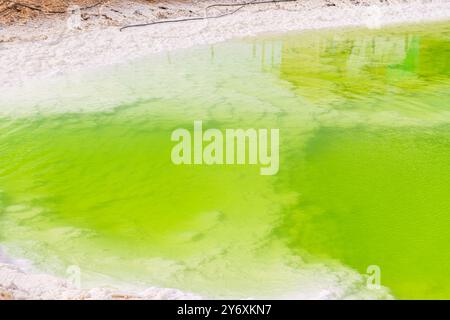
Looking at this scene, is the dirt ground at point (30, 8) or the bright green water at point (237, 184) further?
the dirt ground at point (30, 8)

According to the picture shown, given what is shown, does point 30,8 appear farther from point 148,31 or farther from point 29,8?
point 148,31

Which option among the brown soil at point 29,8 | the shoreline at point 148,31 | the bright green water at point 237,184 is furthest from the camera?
the brown soil at point 29,8

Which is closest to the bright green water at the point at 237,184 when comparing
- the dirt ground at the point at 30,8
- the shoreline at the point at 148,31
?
the shoreline at the point at 148,31

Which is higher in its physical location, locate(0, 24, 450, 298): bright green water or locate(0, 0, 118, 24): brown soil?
locate(0, 0, 118, 24): brown soil

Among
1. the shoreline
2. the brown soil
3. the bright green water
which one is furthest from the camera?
the brown soil

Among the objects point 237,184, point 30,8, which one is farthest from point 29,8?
point 237,184

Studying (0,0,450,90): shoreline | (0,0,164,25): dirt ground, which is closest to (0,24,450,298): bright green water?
(0,0,450,90): shoreline

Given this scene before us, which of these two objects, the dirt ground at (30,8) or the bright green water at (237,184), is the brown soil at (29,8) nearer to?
the dirt ground at (30,8)

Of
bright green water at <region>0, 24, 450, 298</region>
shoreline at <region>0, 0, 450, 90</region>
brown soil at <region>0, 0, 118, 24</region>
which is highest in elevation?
brown soil at <region>0, 0, 118, 24</region>

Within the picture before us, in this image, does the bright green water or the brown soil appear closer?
the bright green water

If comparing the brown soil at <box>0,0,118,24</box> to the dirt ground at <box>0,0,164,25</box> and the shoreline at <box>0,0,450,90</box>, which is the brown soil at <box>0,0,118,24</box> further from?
the shoreline at <box>0,0,450,90</box>
